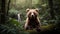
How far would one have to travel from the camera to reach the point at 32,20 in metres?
4.43

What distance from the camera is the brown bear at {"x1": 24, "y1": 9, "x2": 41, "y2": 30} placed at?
4348 millimetres

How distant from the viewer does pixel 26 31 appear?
14.4ft

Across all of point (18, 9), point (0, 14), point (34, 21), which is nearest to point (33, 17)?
point (34, 21)

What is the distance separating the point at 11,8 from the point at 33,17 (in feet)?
1.99

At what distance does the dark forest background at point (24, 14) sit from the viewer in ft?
14.3

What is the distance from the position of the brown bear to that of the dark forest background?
96mm

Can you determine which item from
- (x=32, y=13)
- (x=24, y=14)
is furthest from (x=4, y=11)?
(x=32, y=13)

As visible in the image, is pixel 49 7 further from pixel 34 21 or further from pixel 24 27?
pixel 24 27

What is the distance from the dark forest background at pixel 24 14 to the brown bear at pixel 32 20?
96 mm

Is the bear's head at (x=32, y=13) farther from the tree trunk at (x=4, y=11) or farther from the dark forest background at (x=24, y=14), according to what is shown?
the tree trunk at (x=4, y=11)

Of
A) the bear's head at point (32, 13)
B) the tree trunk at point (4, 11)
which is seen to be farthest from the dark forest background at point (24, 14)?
the bear's head at point (32, 13)

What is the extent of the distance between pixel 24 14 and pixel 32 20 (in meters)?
0.25

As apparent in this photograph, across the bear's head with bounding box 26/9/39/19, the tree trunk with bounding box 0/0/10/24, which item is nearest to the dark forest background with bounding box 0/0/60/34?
the tree trunk with bounding box 0/0/10/24

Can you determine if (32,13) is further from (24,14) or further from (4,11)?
(4,11)
